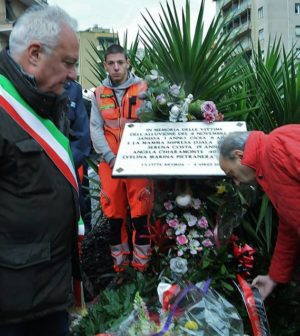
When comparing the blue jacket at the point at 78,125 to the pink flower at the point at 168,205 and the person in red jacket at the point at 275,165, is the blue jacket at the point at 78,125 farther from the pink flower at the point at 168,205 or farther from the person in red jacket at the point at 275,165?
the person in red jacket at the point at 275,165

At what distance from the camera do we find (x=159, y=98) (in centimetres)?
318

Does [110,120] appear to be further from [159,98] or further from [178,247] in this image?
[178,247]

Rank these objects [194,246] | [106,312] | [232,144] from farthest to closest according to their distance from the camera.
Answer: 1. [194,246]
2. [106,312]
3. [232,144]

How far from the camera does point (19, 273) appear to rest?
5.32 feet

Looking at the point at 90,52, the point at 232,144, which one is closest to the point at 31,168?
the point at 232,144

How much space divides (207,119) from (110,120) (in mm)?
925

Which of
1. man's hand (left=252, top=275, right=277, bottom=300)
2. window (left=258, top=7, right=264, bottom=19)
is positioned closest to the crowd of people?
man's hand (left=252, top=275, right=277, bottom=300)

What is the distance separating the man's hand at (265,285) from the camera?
2514 millimetres

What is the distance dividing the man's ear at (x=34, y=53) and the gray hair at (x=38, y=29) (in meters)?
0.01

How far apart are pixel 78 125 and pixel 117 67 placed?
22.1 inches

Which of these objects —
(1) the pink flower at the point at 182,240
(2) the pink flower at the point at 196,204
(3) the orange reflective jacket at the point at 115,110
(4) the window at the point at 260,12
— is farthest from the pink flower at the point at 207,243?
(4) the window at the point at 260,12

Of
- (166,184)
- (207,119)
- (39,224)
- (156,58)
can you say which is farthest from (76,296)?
(156,58)

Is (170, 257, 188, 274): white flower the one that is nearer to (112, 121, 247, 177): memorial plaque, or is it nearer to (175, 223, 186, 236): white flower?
(175, 223, 186, 236): white flower

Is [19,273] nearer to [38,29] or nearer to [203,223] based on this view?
[38,29]
